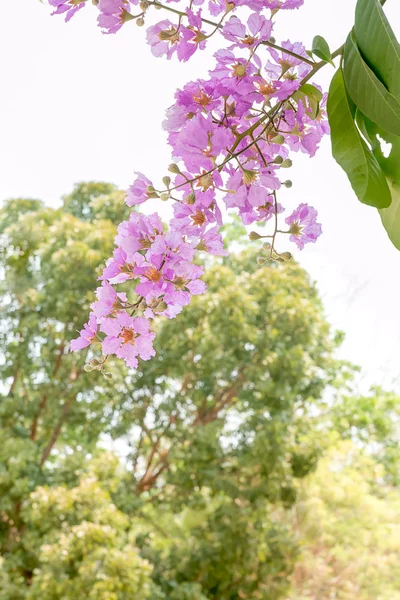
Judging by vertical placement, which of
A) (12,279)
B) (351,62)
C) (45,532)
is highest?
(12,279)

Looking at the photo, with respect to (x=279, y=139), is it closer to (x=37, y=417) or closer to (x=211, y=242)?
(x=211, y=242)

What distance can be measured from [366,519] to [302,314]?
8.43 ft

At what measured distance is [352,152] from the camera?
56cm

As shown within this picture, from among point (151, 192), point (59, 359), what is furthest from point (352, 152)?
point (59, 359)

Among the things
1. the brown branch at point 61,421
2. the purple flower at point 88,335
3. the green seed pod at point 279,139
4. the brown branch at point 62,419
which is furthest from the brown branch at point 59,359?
the green seed pod at point 279,139

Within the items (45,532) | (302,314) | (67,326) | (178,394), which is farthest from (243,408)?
(45,532)

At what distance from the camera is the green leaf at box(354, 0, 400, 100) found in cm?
51

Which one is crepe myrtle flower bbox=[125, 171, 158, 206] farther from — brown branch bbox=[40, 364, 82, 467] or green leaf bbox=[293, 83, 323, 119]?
brown branch bbox=[40, 364, 82, 467]

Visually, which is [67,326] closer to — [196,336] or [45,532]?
[196,336]

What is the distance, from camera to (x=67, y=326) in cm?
519

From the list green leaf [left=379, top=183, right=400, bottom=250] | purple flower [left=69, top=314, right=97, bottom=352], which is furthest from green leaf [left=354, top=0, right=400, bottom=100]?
purple flower [left=69, top=314, right=97, bottom=352]

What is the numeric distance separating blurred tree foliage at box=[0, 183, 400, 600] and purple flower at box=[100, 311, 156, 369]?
4.06 meters

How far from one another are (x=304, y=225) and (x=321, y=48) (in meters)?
0.20

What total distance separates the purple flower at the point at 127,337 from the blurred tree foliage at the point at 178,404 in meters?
4.06
